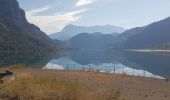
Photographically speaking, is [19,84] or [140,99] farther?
[140,99]

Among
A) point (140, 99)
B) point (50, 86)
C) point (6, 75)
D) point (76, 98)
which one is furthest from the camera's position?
point (6, 75)

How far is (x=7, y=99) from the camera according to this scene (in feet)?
58.1

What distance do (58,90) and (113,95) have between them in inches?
130

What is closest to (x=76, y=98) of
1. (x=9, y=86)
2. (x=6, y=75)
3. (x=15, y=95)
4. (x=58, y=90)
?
(x=58, y=90)

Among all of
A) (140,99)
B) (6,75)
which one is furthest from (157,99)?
(6,75)

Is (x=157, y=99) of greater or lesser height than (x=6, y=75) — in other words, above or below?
below

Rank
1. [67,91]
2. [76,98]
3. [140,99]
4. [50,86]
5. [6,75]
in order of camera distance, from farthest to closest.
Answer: [6,75] → [140,99] → [50,86] → [67,91] → [76,98]

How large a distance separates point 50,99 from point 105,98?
9.06ft

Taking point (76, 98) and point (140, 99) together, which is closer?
point (76, 98)

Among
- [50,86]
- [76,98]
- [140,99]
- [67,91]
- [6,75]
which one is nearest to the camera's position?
[76,98]

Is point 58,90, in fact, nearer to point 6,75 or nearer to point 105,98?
point 105,98

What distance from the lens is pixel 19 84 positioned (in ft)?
67.7

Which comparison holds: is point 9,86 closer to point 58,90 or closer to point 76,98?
point 58,90

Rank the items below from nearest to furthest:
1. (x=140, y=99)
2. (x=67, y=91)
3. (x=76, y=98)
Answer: (x=76, y=98)
(x=67, y=91)
(x=140, y=99)
